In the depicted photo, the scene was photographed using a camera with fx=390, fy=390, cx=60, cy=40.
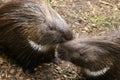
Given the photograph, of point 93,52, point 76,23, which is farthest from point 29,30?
point 76,23

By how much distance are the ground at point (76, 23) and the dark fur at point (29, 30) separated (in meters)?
0.10

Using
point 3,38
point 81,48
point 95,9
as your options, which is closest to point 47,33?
point 81,48

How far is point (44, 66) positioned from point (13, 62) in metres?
0.27

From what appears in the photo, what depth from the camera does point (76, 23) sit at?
3.78 metres

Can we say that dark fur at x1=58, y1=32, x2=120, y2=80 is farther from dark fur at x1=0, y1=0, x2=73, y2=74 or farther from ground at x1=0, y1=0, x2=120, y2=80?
ground at x1=0, y1=0, x2=120, y2=80

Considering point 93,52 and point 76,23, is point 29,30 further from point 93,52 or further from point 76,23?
point 76,23

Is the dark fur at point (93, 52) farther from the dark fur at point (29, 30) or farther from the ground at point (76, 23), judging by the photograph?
the ground at point (76, 23)

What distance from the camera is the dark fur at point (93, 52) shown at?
284cm

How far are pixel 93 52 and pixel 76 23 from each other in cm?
95

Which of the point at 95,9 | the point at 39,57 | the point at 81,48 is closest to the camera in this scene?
the point at 81,48

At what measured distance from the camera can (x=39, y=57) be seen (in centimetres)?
311

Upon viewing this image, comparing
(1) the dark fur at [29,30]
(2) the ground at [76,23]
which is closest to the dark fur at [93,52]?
(1) the dark fur at [29,30]

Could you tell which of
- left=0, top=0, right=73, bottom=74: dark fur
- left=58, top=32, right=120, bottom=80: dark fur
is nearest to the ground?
left=0, top=0, right=73, bottom=74: dark fur

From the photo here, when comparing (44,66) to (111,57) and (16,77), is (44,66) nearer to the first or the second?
(16,77)
